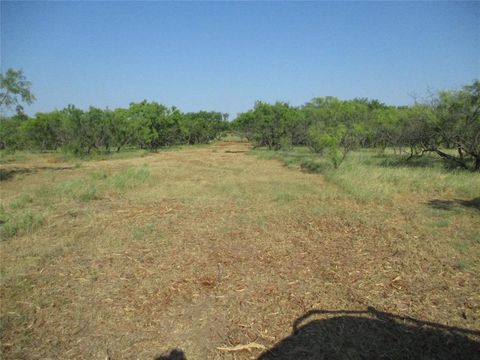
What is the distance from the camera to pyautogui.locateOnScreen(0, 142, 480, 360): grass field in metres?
3.55

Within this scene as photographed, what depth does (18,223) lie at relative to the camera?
7.30m

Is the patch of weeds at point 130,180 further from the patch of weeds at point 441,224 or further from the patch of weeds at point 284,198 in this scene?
the patch of weeds at point 441,224

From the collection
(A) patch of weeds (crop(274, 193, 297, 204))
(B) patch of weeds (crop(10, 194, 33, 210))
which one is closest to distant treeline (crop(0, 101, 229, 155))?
(B) patch of weeds (crop(10, 194, 33, 210))

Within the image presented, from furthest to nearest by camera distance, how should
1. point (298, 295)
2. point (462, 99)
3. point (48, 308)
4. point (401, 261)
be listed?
point (462, 99)
point (401, 261)
point (298, 295)
point (48, 308)

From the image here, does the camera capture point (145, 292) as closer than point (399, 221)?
Yes

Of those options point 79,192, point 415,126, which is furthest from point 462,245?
point 415,126

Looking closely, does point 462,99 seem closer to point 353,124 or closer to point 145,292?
point 353,124

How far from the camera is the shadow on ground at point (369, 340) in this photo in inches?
130

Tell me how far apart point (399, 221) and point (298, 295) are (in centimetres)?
469

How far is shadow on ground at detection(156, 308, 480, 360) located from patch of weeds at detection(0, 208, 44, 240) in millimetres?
5476

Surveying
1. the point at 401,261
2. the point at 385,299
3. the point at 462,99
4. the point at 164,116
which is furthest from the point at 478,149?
the point at 164,116

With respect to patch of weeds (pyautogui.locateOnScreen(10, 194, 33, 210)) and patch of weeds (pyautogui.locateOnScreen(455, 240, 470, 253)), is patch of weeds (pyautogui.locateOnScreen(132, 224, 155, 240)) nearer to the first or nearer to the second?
patch of weeds (pyautogui.locateOnScreen(10, 194, 33, 210))

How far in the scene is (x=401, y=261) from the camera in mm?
5613

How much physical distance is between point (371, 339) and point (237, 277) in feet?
6.99
